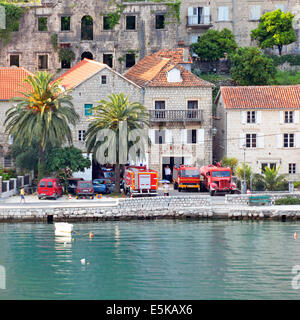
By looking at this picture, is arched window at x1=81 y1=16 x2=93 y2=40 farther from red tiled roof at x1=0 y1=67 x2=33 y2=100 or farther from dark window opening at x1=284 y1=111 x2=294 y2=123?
dark window opening at x1=284 y1=111 x2=294 y2=123

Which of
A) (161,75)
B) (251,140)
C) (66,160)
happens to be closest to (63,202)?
(66,160)

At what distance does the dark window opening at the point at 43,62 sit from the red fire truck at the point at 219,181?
27281 millimetres

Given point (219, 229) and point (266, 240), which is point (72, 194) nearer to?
point (219, 229)

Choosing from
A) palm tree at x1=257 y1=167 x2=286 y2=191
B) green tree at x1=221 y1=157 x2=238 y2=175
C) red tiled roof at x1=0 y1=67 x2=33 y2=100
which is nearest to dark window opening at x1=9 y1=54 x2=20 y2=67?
red tiled roof at x1=0 y1=67 x2=33 y2=100

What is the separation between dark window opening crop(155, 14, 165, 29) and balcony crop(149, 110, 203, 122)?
16580mm

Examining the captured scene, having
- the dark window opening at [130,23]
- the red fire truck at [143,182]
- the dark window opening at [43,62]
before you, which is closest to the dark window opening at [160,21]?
the dark window opening at [130,23]

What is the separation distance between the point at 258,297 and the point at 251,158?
32.6 m

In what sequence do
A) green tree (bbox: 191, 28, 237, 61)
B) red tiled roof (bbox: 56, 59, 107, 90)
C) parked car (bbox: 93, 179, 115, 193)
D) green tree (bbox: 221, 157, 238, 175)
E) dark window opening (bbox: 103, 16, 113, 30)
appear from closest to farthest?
parked car (bbox: 93, 179, 115, 193), green tree (bbox: 221, 157, 238, 175), red tiled roof (bbox: 56, 59, 107, 90), dark window opening (bbox: 103, 16, 113, 30), green tree (bbox: 191, 28, 237, 61)

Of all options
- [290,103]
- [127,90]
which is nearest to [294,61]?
[290,103]

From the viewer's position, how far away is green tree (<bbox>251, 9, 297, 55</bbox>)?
9544 cm

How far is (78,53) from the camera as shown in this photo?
306 feet

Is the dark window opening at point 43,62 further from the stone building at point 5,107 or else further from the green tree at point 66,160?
the green tree at point 66,160
